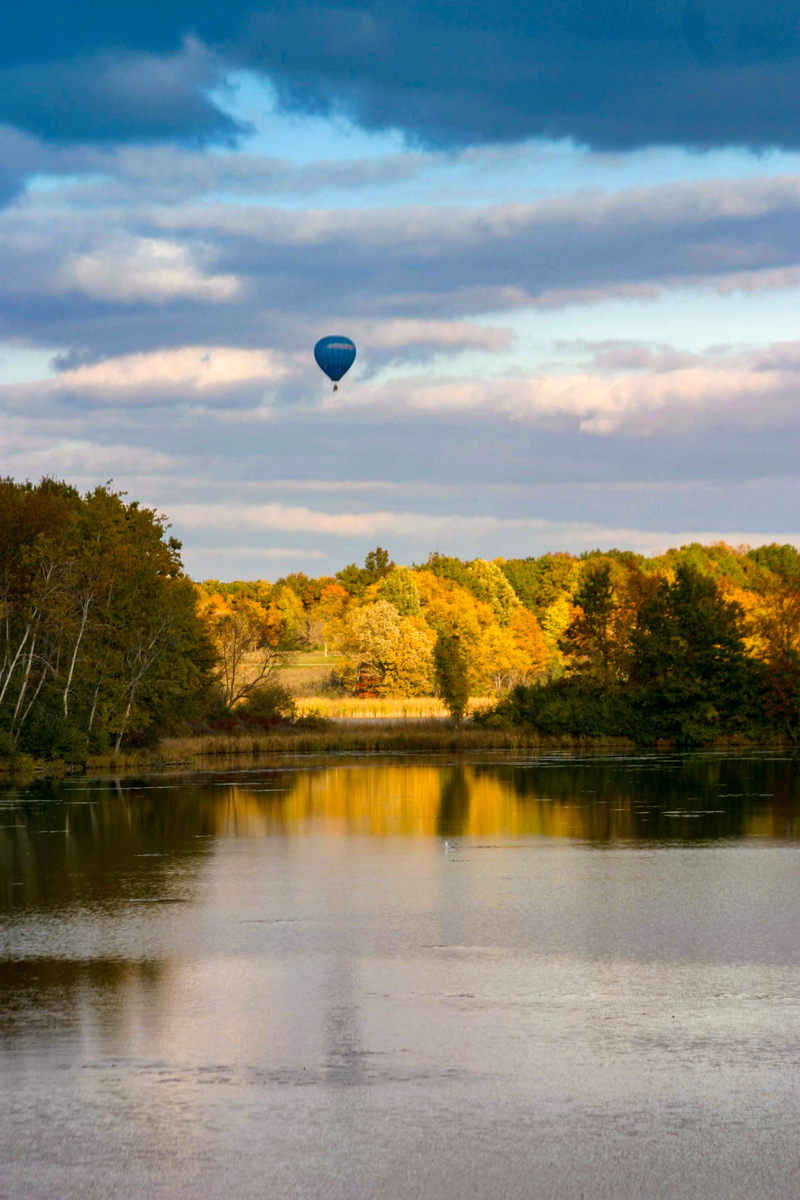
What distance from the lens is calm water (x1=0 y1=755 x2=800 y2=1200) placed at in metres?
7.66

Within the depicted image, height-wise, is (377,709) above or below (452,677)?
below

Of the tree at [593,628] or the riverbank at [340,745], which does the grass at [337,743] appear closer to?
the riverbank at [340,745]

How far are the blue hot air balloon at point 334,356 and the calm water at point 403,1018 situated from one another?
129ft

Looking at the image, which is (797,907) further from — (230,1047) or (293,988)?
(230,1047)

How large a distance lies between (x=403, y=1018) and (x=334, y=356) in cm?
5172

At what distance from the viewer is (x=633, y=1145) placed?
7859mm

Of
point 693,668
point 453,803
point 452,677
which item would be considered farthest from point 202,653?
point 453,803

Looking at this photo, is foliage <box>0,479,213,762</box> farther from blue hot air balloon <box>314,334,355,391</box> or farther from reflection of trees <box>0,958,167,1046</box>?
reflection of trees <box>0,958,167,1046</box>

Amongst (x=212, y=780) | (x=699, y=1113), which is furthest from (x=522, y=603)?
(x=699, y=1113)

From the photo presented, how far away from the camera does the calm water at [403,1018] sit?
25.1ft

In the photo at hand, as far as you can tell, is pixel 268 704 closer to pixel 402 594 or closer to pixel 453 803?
pixel 453 803

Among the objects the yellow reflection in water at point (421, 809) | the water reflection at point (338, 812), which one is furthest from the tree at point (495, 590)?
the yellow reflection in water at point (421, 809)

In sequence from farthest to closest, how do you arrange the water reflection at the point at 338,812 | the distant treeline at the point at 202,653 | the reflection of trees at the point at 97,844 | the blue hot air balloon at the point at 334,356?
the blue hot air balloon at the point at 334,356, the distant treeline at the point at 202,653, the water reflection at the point at 338,812, the reflection of trees at the point at 97,844

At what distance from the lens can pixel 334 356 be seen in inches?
2378
